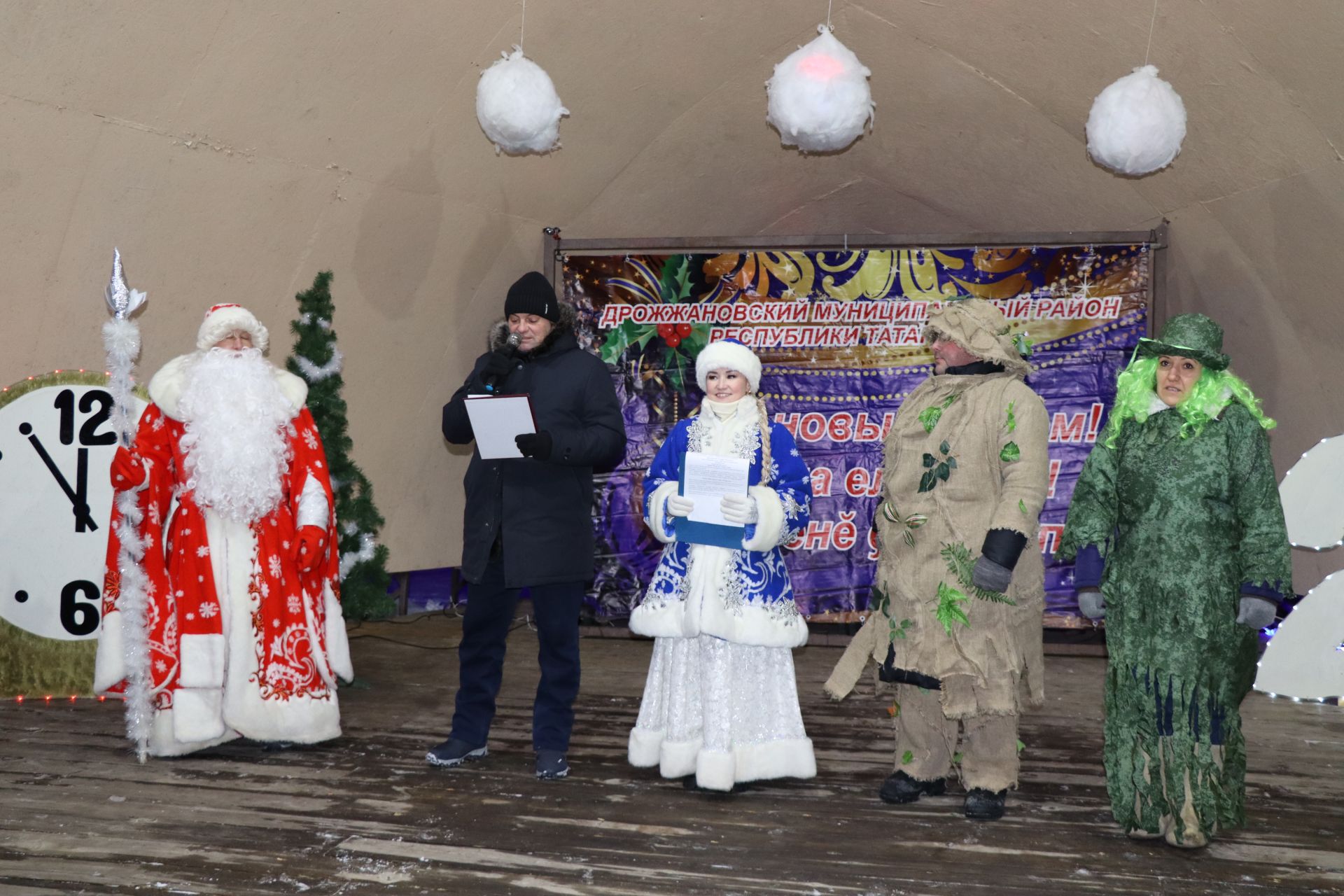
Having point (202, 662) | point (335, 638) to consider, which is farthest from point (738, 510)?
point (202, 662)

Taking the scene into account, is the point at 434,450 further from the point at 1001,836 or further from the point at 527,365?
A: the point at 1001,836

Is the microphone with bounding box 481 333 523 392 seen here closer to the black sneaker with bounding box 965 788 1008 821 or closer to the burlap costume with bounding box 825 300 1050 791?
the burlap costume with bounding box 825 300 1050 791

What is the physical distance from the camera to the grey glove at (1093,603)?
3844mm

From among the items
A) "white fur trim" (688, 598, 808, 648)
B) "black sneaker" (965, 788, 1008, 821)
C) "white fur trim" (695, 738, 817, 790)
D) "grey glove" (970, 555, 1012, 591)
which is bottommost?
"black sneaker" (965, 788, 1008, 821)

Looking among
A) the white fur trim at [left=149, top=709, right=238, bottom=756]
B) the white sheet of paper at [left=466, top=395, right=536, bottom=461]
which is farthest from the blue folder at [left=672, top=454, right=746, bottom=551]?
the white fur trim at [left=149, top=709, right=238, bottom=756]

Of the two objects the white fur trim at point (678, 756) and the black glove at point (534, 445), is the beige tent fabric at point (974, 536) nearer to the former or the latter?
the white fur trim at point (678, 756)

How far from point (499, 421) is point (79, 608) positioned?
2.61 meters

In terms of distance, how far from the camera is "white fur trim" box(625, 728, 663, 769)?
4355 millimetres

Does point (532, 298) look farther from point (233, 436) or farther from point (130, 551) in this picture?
A: point (130, 551)

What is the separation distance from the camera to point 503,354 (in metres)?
4.41

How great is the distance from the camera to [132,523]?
15.1ft

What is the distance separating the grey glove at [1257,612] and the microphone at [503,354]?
8.24 feet

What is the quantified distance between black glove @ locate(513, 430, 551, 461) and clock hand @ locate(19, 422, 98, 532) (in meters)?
2.54

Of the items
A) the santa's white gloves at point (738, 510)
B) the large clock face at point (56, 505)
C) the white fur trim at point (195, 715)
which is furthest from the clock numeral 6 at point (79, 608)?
the santa's white gloves at point (738, 510)
